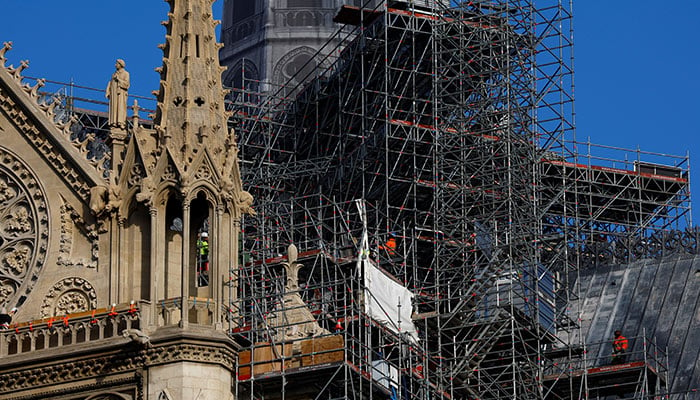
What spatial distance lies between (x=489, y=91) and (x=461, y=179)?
3.75 meters

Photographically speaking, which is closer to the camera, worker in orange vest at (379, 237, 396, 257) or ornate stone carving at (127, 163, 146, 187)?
ornate stone carving at (127, 163, 146, 187)

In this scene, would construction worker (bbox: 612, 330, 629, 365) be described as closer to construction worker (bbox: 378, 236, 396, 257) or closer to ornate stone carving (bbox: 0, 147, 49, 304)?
construction worker (bbox: 378, 236, 396, 257)

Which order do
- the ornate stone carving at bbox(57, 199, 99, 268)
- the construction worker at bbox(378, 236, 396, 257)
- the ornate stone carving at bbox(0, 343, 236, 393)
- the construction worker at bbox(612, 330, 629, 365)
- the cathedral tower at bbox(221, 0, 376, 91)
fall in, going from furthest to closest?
the cathedral tower at bbox(221, 0, 376, 91)
the construction worker at bbox(612, 330, 629, 365)
the construction worker at bbox(378, 236, 396, 257)
the ornate stone carving at bbox(57, 199, 99, 268)
the ornate stone carving at bbox(0, 343, 236, 393)

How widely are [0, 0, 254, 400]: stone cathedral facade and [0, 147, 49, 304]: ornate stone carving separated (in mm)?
24

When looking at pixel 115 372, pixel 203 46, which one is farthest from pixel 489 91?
pixel 115 372

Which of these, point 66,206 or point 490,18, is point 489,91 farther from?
point 66,206

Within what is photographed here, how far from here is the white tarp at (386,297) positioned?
66.6 metres

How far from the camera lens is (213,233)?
52.2 meters

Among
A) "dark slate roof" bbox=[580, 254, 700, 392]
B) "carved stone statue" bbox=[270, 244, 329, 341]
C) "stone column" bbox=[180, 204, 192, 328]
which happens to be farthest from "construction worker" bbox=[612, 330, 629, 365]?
"stone column" bbox=[180, 204, 192, 328]

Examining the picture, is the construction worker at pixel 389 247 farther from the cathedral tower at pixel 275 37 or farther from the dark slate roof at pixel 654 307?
the cathedral tower at pixel 275 37

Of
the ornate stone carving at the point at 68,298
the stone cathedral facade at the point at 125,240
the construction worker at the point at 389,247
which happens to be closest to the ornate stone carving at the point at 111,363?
the stone cathedral facade at the point at 125,240

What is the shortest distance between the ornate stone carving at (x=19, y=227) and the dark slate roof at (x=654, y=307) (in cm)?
2643

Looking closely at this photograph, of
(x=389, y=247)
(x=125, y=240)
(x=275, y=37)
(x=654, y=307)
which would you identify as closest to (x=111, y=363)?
(x=125, y=240)

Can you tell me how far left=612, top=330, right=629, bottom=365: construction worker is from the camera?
239 ft
